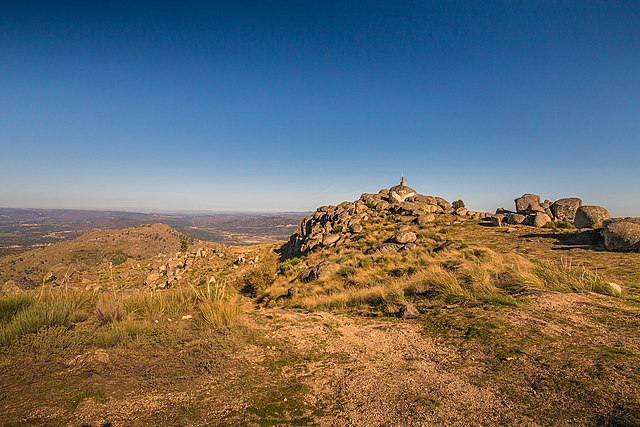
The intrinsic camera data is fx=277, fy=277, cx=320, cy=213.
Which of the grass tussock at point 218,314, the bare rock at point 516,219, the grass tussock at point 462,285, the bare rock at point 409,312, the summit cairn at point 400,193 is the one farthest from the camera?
the summit cairn at point 400,193

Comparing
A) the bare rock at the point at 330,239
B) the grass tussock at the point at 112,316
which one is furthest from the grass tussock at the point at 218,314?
the bare rock at the point at 330,239

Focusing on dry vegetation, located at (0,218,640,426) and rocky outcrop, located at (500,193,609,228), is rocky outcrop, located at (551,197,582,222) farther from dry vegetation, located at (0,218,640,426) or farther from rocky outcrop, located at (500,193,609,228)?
dry vegetation, located at (0,218,640,426)

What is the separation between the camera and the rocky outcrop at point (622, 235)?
41.4 ft

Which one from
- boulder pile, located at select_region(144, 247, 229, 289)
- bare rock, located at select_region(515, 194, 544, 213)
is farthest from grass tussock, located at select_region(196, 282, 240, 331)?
bare rock, located at select_region(515, 194, 544, 213)

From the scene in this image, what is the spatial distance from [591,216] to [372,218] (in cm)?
1531

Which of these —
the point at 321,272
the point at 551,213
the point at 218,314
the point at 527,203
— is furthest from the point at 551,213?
the point at 218,314

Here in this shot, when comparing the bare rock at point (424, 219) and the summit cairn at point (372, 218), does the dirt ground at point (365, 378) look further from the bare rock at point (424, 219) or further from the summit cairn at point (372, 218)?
the bare rock at point (424, 219)

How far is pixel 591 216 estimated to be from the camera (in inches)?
709

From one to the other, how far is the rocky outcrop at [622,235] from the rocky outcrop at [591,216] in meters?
4.21

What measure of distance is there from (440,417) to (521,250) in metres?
14.6

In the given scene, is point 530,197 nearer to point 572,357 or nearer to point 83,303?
point 572,357

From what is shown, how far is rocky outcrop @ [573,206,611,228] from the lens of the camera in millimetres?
17609

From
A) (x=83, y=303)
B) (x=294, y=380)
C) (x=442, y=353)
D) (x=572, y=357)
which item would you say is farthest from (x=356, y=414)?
(x=83, y=303)

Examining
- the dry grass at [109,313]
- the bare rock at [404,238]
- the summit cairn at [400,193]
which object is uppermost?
the summit cairn at [400,193]
